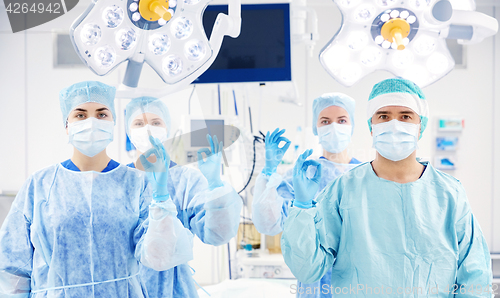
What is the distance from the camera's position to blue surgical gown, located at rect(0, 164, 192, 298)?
1169 millimetres

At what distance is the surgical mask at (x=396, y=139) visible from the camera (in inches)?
44.5

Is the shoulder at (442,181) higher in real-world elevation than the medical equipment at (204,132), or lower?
lower

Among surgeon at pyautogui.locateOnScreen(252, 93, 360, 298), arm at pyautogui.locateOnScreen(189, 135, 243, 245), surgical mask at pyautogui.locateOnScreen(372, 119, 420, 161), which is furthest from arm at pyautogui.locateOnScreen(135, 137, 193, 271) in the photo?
surgical mask at pyautogui.locateOnScreen(372, 119, 420, 161)

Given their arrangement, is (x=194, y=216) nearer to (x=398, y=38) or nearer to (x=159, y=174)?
(x=159, y=174)

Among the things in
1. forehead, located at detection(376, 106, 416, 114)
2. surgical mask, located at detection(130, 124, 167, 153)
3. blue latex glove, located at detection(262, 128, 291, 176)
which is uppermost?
forehead, located at detection(376, 106, 416, 114)

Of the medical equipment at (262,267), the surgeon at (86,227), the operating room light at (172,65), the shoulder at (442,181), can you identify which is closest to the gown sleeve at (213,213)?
the surgeon at (86,227)

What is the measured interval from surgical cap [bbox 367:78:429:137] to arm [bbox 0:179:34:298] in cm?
124

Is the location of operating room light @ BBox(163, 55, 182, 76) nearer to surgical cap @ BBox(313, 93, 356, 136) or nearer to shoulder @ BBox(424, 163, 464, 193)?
surgical cap @ BBox(313, 93, 356, 136)

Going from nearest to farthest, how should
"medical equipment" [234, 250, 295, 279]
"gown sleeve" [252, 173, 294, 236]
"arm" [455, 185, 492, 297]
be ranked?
"arm" [455, 185, 492, 297]
"gown sleeve" [252, 173, 294, 236]
"medical equipment" [234, 250, 295, 279]

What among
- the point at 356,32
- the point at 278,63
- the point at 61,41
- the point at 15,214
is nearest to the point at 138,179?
the point at 15,214

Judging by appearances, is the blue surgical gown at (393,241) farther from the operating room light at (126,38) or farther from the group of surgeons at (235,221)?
the operating room light at (126,38)

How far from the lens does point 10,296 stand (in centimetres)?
118

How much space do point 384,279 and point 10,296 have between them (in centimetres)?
121

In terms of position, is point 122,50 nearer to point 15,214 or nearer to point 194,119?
point 194,119
